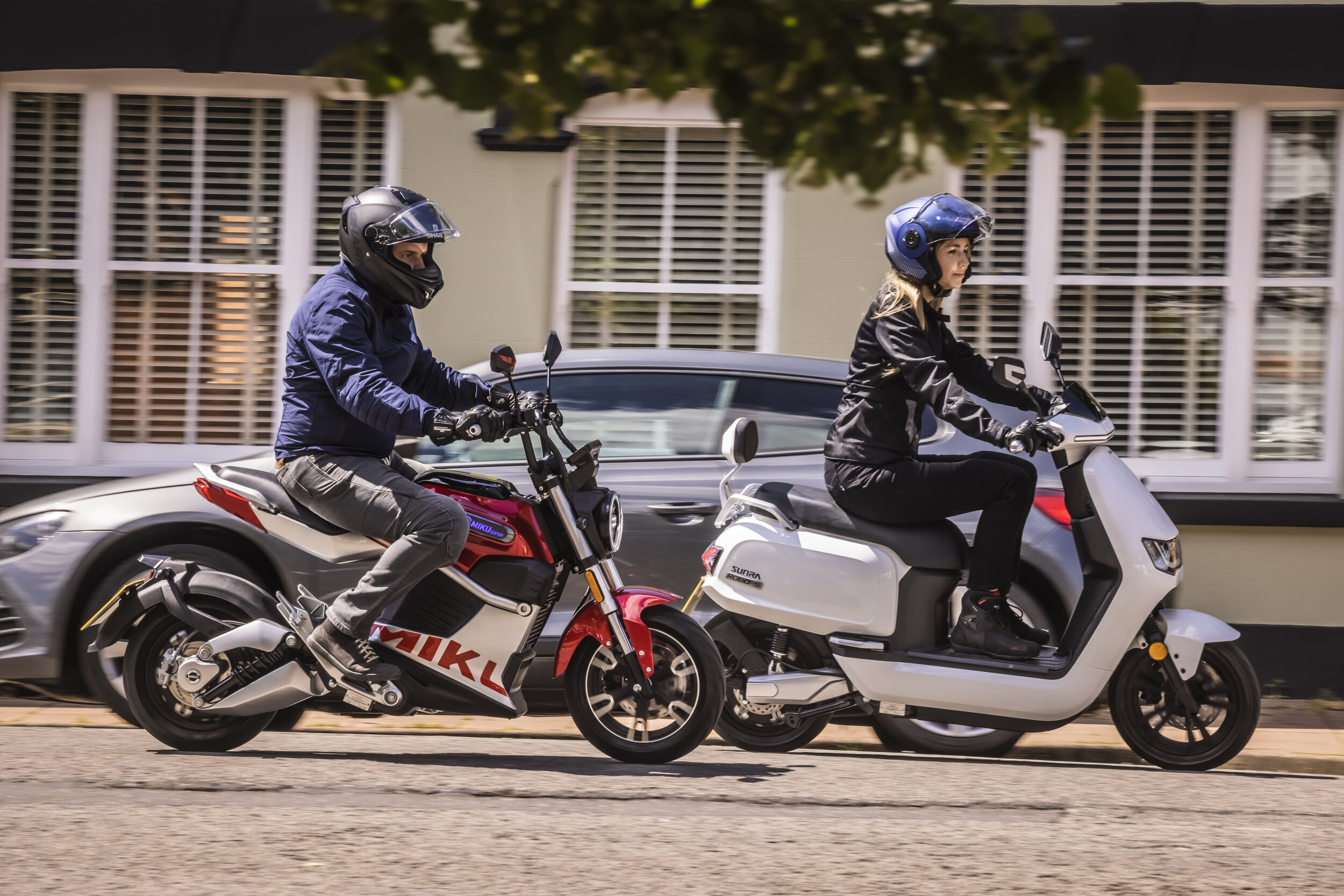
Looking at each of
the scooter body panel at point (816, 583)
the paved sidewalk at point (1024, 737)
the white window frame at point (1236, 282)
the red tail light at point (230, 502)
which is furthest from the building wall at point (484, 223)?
the scooter body panel at point (816, 583)

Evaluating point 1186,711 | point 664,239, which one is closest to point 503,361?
point 1186,711

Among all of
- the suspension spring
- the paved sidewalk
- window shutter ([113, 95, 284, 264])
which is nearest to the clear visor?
the suspension spring

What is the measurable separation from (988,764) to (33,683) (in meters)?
3.84

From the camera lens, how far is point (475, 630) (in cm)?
511

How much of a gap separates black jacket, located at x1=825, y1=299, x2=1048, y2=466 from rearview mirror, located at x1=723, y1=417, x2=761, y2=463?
328 millimetres

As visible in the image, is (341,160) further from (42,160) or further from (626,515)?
(626,515)

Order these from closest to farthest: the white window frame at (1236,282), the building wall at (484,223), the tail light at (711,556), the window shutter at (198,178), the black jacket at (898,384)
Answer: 1. the black jacket at (898,384)
2. the tail light at (711,556)
3. the white window frame at (1236,282)
4. the building wall at (484,223)
5. the window shutter at (198,178)

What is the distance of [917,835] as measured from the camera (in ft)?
14.8

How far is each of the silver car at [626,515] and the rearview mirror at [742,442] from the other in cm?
78

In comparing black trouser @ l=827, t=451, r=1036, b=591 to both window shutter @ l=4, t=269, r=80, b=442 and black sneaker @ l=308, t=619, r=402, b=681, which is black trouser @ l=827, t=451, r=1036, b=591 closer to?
black sneaker @ l=308, t=619, r=402, b=681

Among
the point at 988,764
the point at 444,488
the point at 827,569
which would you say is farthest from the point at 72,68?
the point at 988,764

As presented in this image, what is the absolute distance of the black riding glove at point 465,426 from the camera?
15.9 feet

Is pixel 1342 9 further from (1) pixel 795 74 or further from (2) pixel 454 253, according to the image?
(1) pixel 795 74

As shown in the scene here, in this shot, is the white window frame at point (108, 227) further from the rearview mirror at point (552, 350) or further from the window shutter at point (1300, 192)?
the window shutter at point (1300, 192)
